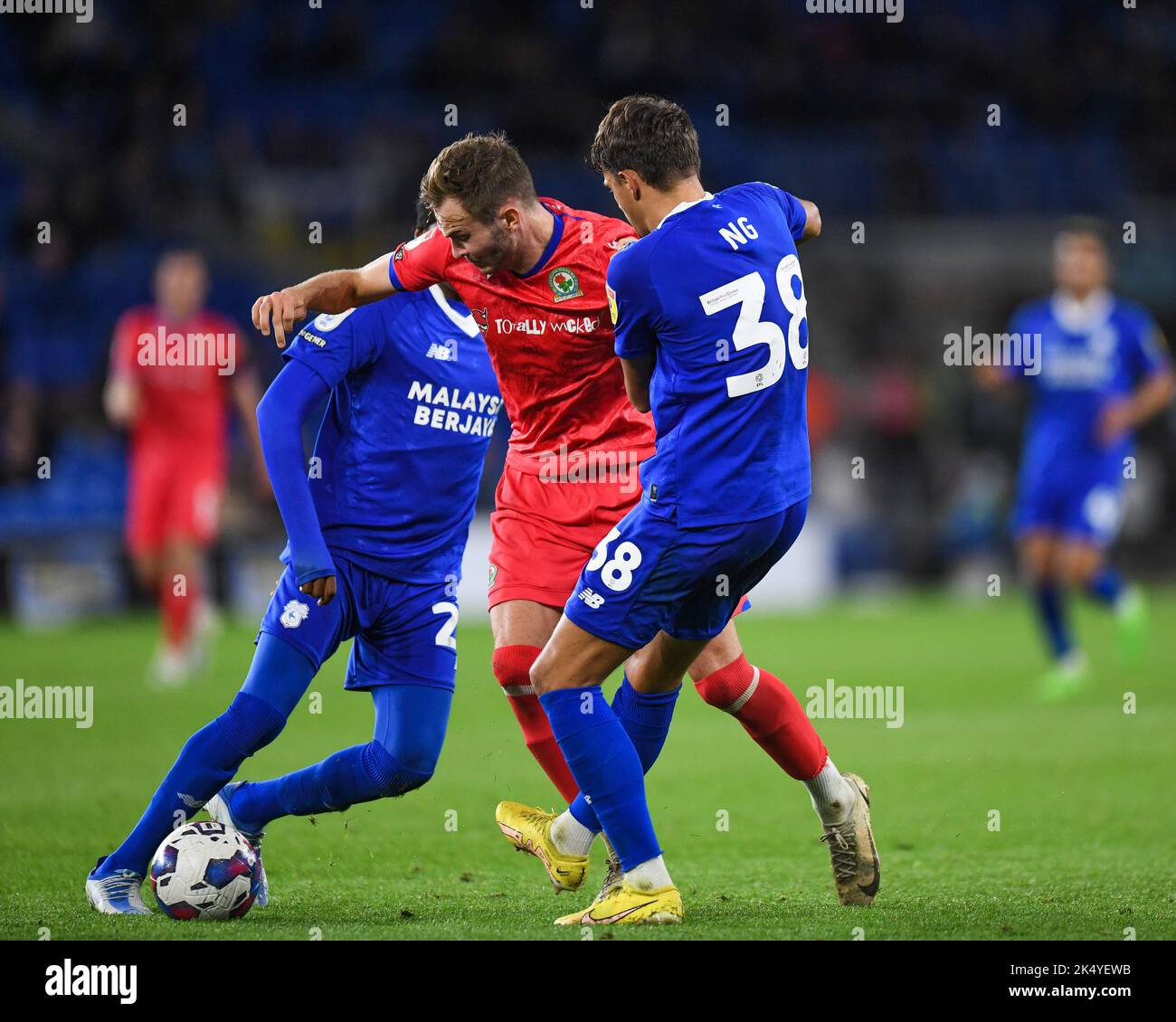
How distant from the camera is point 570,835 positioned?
471 cm

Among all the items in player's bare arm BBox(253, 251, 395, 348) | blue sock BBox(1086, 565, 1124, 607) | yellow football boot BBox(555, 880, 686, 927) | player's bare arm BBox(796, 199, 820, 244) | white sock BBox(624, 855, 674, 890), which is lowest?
yellow football boot BBox(555, 880, 686, 927)

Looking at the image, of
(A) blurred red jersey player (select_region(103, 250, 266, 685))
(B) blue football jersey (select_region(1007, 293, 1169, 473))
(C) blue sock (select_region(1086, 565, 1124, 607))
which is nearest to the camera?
(C) blue sock (select_region(1086, 565, 1124, 607))

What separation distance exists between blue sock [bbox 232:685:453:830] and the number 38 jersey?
3.54ft

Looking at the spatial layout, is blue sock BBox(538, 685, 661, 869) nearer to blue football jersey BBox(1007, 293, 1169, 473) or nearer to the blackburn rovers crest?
the blackburn rovers crest

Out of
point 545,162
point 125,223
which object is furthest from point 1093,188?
point 125,223

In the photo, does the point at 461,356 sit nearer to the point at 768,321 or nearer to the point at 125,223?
the point at 768,321

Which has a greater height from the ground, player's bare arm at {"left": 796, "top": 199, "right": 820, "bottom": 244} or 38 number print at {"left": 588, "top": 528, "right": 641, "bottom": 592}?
player's bare arm at {"left": 796, "top": 199, "right": 820, "bottom": 244}

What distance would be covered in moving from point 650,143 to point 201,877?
7.57 feet

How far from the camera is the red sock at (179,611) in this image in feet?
35.6

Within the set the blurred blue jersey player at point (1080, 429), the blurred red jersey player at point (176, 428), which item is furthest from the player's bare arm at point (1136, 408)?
the blurred red jersey player at point (176, 428)

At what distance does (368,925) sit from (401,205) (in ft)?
48.8

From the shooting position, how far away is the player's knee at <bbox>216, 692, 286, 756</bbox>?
15.1 ft

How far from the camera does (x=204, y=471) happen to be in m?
11.5

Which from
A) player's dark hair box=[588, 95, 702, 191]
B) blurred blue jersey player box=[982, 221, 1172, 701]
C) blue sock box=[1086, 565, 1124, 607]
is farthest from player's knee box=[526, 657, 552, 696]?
blue sock box=[1086, 565, 1124, 607]
